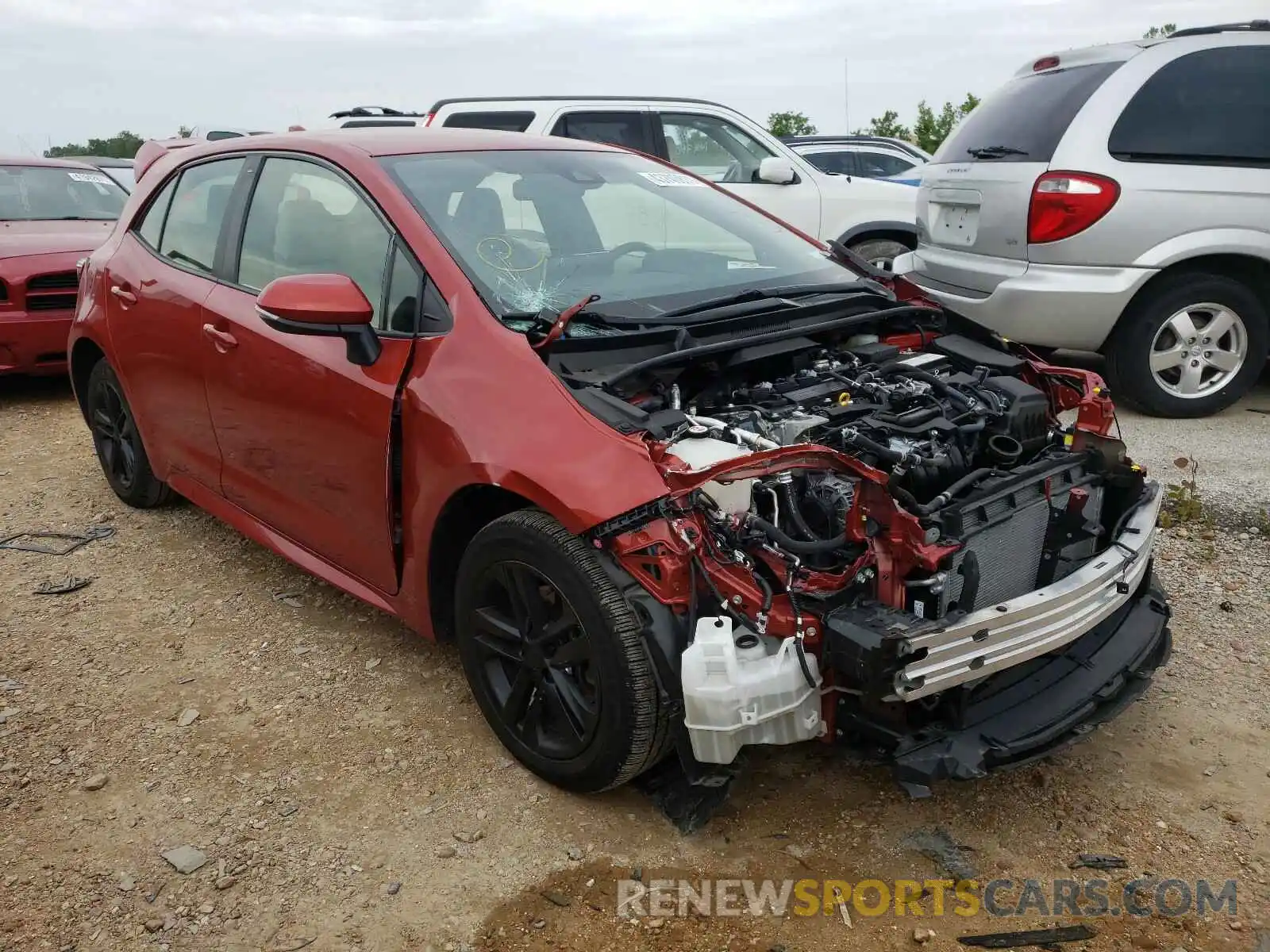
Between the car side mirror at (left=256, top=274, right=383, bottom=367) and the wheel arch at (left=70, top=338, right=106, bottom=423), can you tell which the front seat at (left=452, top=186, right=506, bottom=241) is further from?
the wheel arch at (left=70, top=338, right=106, bottom=423)

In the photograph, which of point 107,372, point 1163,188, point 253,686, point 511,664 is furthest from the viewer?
point 1163,188

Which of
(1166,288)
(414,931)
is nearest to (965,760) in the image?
(414,931)

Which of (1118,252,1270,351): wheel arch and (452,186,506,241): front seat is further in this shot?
(1118,252,1270,351): wheel arch

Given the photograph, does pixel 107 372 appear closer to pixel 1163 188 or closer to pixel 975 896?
pixel 975 896

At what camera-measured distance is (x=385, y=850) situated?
265 centimetres

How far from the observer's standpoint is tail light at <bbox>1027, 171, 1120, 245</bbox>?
538 cm

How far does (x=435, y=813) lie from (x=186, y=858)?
63 centimetres

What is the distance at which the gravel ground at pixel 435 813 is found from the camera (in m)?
2.40

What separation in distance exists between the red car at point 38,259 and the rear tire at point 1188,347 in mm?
6667

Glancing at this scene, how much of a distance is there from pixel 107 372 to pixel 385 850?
3123mm

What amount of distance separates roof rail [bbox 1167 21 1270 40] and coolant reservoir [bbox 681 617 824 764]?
16.5ft

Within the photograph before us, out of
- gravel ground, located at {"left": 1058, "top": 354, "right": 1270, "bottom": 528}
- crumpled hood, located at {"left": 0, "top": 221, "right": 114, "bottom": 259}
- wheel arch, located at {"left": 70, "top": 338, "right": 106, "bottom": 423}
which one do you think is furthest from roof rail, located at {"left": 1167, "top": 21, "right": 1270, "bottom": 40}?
crumpled hood, located at {"left": 0, "top": 221, "right": 114, "bottom": 259}

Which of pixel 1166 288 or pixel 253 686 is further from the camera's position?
pixel 1166 288

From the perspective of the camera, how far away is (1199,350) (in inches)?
221
